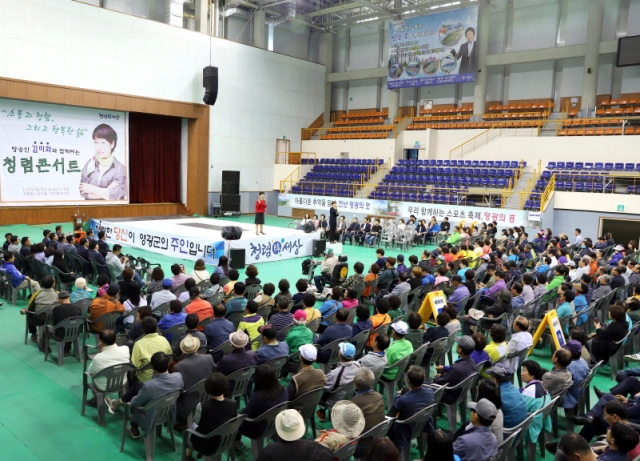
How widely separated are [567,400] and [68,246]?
1001cm

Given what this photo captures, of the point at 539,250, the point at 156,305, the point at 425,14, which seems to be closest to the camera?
the point at 156,305

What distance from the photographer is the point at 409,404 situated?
4109 millimetres

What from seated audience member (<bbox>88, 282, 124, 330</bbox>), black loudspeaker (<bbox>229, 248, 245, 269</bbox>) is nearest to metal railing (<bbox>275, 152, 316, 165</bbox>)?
black loudspeaker (<bbox>229, 248, 245, 269</bbox>)

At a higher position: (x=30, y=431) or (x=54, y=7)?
(x=54, y=7)

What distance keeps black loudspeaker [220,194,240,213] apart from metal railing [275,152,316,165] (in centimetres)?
→ 453

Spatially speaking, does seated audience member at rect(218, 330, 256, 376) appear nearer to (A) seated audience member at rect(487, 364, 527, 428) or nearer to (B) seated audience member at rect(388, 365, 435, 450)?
(B) seated audience member at rect(388, 365, 435, 450)

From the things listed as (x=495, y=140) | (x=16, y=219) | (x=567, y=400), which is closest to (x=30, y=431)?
(x=567, y=400)

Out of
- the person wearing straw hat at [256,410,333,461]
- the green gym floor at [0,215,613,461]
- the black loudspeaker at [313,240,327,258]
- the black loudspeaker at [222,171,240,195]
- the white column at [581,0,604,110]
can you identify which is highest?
the white column at [581,0,604,110]

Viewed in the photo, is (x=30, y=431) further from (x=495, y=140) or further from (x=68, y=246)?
(x=495, y=140)

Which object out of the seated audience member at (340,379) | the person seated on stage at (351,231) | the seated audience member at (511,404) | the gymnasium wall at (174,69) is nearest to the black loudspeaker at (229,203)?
the gymnasium wall at (174,69)

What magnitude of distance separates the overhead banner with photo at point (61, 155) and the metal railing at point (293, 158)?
9433 millimetres

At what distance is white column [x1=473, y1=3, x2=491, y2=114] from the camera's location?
84.0ft

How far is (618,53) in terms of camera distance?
21328 mm

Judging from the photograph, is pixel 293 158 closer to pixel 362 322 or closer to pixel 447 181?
pixel 447 181
